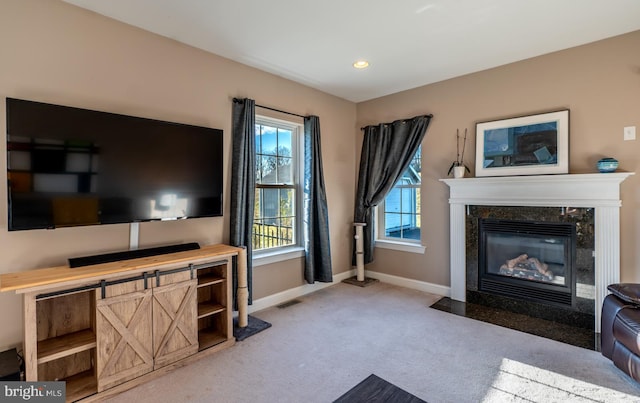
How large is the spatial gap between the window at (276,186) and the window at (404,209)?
1361 mm

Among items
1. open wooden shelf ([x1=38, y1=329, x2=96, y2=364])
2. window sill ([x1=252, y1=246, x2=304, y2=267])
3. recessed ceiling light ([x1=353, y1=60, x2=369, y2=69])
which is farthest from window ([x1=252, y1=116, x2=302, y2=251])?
open wooden shelf ([x1=38, y1=329, x2=96, y2=364])

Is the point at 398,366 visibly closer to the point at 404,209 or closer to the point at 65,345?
the point at 65,345

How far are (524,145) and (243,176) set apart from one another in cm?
290

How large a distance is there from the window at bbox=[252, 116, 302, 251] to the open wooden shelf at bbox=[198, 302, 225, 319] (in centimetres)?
90

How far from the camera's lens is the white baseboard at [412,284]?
3863mm

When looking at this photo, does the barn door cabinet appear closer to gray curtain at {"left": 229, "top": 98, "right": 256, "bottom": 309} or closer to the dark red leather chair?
gray curtain at {"left": 229, "top": 98, "right": 256, "bottom": 309}

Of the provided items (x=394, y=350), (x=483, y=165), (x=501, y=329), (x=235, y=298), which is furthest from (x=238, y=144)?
(x=501, y=329)

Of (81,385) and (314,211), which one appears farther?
(314,211)

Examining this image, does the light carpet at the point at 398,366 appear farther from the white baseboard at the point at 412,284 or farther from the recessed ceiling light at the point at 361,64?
the recessed ceiling light at the point at 361,64

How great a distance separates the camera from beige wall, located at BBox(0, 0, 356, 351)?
2055 millimetres

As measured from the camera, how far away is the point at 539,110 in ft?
10.4

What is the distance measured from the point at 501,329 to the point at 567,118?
2111 millimetres

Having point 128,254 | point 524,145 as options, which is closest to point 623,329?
point 524,145

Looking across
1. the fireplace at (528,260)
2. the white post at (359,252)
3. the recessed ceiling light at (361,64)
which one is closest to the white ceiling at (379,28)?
the recessed ceiling light at (361,64)
